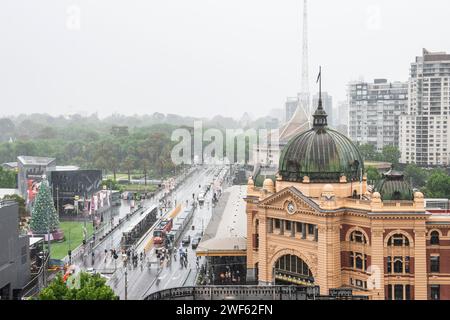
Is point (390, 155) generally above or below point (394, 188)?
below

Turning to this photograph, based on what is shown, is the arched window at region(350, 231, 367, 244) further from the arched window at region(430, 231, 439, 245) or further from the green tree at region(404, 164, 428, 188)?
the green tree at region(404, 164, 428, 188)

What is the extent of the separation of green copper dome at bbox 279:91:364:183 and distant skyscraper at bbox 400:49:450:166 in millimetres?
69140

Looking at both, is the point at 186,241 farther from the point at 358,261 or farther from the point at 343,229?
the point at 358,261

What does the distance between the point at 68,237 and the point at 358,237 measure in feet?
104

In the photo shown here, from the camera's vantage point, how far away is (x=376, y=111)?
12156cm

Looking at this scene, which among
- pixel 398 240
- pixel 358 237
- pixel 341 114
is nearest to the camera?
pixel 398 240

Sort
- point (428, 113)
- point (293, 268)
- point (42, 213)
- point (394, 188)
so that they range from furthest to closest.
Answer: point (428, 113), point (42, 213), point (293, 268), point (394, 188)

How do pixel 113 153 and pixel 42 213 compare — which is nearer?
pixel 42 213

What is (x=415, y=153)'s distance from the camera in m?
103

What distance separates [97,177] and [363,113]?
6743 cm

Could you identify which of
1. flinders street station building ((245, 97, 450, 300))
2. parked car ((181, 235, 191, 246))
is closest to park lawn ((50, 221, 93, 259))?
parked car ((181, 235, 191, 246))

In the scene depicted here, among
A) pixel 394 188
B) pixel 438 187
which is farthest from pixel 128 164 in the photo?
pixel 394 188
